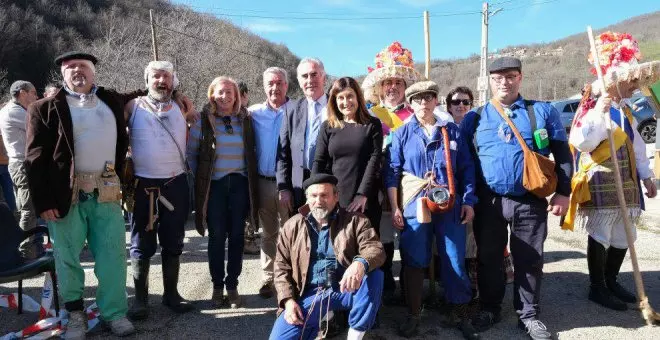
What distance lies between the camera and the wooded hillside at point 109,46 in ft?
78.6

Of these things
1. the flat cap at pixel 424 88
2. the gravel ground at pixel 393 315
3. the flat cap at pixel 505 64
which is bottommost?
the gravel ground at pixel 393 315

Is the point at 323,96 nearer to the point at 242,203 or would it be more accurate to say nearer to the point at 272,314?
the point at 242,203

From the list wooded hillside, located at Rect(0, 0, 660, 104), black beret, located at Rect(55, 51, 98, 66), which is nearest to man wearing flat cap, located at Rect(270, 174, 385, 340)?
black beret, located at Rect(55, 51, 98, 66)

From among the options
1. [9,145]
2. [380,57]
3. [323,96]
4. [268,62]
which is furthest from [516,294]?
[268,62]

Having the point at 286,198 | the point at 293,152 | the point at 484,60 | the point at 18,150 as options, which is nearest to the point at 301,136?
the point at 293,152

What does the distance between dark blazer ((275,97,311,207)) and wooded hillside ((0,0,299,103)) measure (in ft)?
64.7

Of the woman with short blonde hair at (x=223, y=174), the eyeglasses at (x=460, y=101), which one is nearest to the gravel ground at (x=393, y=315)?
the woman with short blonde hair at (x=223, y=174)

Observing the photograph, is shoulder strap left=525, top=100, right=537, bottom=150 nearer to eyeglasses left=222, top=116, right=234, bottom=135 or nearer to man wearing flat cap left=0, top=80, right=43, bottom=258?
eyeglasses left=222, top=116, right=234, bottom=135

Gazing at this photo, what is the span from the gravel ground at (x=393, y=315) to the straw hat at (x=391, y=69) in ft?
6.76

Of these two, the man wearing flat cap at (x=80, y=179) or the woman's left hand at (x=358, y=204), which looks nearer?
the man wearing flat cap at (x=80, y=179)

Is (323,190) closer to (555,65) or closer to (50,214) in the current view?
(50,214)

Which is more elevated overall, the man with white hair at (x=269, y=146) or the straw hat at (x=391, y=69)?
the straw hat at (x=391, y=69)

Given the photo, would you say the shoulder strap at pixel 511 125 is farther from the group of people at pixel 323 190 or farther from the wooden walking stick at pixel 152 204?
the wooden walking stick at pixel 152 204

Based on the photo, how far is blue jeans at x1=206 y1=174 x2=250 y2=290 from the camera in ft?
12.3
